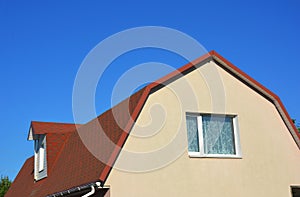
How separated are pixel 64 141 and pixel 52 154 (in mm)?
936

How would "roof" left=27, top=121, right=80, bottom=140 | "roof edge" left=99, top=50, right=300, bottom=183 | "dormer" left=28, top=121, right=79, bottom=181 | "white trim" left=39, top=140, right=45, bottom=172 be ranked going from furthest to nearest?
"roof" left=27, top=121, right=80, bottom=140 < "white trim" left=39, top=140, right=45, bottom=172 < "dormer" left=28, top=121, right=79, bottom=181 < "roof edge" left=99, top=50, right=300, bottom=183

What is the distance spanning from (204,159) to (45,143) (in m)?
7.59

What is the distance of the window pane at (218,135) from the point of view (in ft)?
47.2

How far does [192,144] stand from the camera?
14.1 meters

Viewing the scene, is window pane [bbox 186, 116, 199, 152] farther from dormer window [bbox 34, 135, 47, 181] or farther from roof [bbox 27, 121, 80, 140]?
roof [bbox 27, 121, 80, 140]

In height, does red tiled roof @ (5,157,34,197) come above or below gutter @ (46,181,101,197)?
above

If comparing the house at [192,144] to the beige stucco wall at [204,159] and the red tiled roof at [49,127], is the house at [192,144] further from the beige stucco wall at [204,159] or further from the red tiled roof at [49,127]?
the red tiled roof at [49,127]

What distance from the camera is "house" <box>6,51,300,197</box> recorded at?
42.3ft

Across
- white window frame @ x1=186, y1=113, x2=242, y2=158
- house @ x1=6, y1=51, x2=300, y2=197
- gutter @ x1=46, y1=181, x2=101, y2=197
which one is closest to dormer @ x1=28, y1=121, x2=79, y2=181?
Answer: house @ x1=6, y1=51, x2=300, y2=197

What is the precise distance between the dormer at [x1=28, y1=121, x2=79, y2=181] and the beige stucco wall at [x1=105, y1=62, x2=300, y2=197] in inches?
236

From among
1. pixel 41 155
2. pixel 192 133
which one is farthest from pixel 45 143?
pixel 192 133

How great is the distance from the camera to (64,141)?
18875 millimetres

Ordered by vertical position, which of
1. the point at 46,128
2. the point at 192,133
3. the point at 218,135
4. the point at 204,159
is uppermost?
the point at 46,128

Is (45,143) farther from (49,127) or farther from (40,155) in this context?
(49,127)
